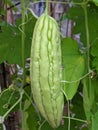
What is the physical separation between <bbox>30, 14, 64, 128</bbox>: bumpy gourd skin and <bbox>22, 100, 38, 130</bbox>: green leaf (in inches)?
10.1

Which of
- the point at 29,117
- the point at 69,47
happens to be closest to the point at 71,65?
the point at 69,47

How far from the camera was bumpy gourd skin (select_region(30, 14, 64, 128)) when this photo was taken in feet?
2.33

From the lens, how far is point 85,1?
3.09 feet

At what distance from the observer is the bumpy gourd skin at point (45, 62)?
0.71 m

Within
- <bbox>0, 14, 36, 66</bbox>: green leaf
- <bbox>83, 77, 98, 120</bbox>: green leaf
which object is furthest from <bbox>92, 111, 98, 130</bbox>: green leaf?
<bbox>0, 14, 36, 66</bbox>: green leaf

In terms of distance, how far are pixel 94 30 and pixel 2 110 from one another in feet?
1.12

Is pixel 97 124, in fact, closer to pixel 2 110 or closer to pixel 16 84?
pixel 16 84

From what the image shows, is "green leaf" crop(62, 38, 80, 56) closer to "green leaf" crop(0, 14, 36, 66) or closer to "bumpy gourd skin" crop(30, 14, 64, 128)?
"green leaf" crop(0, 14, 36, 66)

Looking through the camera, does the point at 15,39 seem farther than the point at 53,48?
Yes

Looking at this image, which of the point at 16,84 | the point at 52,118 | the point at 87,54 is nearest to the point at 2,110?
the point at 16,84

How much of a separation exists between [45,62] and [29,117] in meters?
0.34

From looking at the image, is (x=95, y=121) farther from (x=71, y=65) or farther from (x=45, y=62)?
(x=45, y=62)

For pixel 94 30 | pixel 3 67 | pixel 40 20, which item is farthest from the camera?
pixel 3 67

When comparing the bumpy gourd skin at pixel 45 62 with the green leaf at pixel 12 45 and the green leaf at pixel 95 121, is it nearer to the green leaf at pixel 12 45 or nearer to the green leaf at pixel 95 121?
the green leaf at pixel 95 121
